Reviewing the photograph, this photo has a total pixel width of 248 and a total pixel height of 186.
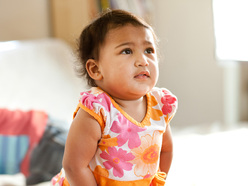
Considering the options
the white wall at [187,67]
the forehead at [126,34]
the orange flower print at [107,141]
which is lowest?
the white wall at [187,67]

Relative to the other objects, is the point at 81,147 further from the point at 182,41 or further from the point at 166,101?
the point at 182,41

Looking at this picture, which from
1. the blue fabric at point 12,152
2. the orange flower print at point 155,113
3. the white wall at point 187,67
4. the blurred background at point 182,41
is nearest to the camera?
the orange flower print at point 155,113

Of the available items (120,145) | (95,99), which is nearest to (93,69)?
(95,99)

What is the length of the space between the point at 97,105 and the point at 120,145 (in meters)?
0.11

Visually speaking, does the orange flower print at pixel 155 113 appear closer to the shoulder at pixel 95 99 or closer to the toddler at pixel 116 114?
the toddler at pixel 116 114

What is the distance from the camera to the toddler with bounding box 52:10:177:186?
2.67 feet

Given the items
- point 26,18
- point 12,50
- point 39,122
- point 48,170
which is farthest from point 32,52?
point 48,170

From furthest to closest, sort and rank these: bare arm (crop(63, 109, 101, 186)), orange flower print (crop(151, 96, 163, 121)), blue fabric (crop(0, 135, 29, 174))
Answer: blue fabric (crop(0, 135, 29, 174)), orange flower print (crop(151, 96, 163, 121)), bare arm (crop(63, 109, 101, 186))

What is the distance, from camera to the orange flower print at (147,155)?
2.80 ft

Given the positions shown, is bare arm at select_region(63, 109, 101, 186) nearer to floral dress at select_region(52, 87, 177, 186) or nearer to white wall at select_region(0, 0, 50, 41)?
floral dress at select_region(52, 87, 177, 186)

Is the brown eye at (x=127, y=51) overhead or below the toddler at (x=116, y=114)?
overhead

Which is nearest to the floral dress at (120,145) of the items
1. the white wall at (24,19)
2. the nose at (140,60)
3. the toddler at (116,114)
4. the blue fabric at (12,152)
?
the toddler at (116,114)

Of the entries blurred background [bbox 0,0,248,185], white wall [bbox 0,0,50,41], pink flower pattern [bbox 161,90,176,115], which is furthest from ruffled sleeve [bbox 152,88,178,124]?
white wall [bbox 0,0,50,41]

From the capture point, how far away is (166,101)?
3.11 feet
